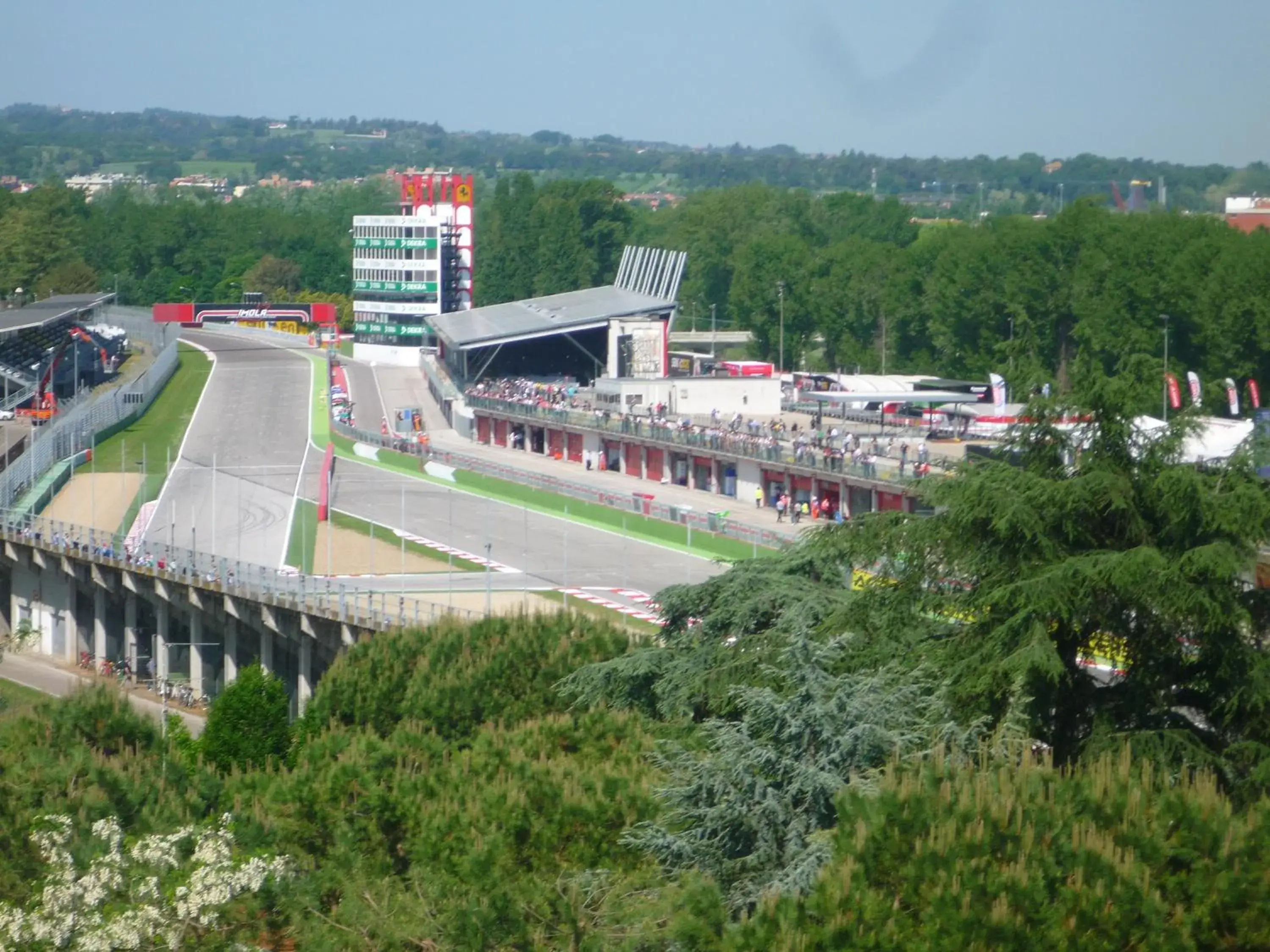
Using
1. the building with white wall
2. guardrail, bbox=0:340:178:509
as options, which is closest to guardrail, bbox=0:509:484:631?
guardrail, bbox=0:340:178:509

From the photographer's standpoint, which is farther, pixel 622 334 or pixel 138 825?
pixel 622 334

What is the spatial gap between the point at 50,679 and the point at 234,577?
4.37 meters

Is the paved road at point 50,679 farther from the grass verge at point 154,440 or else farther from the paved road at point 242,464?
the grass verge at point 154,440

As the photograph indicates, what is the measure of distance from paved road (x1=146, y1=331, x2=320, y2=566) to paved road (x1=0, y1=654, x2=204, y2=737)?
3.48 meters

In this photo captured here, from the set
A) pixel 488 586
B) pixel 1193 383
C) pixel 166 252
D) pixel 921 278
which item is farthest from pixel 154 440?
pixel 166 252

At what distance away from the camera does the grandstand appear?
2771 inches

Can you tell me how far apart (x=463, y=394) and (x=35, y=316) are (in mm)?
19301

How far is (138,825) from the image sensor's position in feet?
54.7

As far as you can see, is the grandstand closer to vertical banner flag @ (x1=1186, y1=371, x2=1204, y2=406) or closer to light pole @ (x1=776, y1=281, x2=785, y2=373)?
light pole @ (x1=776, y1=281, x2=785, y2=373)

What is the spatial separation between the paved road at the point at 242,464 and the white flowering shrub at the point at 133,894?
2467cm

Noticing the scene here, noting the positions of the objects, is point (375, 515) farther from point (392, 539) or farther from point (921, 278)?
point (921, 278)

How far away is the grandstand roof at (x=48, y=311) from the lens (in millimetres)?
71562

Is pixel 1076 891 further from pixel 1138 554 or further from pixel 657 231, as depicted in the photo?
pixel 657 231

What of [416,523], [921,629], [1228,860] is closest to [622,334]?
[416,523]
